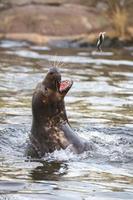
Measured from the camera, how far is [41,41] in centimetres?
2380

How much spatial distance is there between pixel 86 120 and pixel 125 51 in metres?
11.2

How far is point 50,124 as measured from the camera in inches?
335

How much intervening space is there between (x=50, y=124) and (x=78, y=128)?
2221mm

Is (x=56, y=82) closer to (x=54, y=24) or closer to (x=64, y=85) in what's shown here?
(x=64, y=85)

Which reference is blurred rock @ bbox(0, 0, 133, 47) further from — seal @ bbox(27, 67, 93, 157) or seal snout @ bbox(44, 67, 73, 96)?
seal snout @ bbox(44, 67, 73, 96)

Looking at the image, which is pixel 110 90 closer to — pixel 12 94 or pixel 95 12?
pixel 12 94

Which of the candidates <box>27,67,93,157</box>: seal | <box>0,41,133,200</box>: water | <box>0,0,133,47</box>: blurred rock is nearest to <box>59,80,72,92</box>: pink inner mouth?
<box>27,67,93,157</box>: seal

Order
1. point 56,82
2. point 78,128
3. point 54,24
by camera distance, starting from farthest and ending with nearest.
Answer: point 54,24 < point 78,128 < point 56,82

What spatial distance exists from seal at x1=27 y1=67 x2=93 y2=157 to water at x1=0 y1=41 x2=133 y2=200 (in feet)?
0.38

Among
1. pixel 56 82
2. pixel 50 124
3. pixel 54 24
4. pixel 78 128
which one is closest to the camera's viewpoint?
pixel 56 82

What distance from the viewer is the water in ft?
22.9

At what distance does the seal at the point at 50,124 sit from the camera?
27.2ft

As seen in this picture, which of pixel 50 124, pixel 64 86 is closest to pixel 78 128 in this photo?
pixel 50 124

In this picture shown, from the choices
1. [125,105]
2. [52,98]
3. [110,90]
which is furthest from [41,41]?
[52,98]
